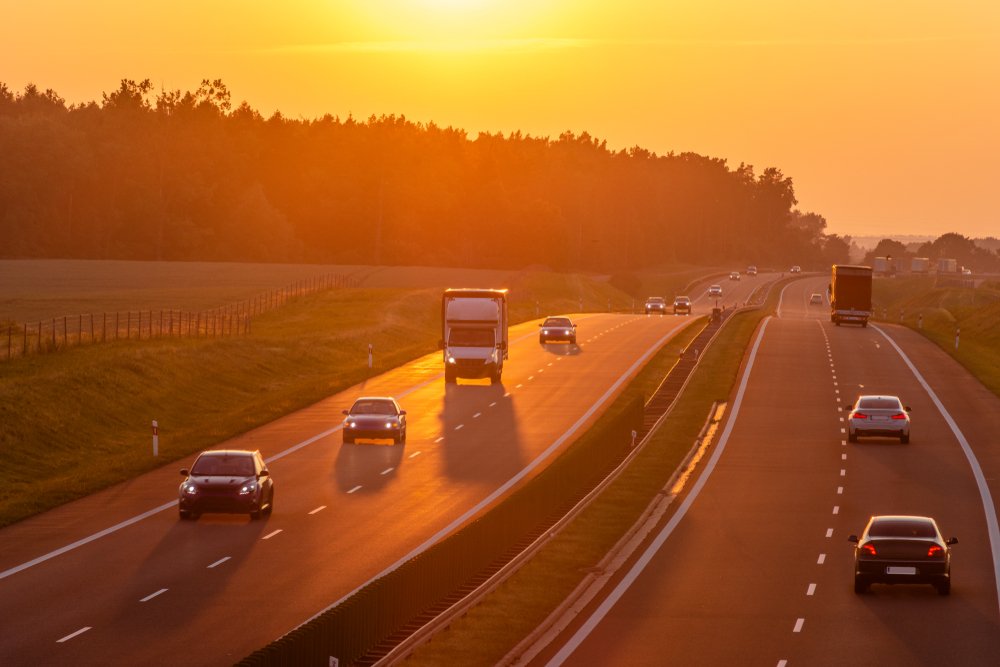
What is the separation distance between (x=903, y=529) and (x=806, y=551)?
5430 millimetres

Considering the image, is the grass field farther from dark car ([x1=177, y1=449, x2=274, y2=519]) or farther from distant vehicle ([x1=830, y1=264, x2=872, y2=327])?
distant vehicle ([x1=830, y1=264, x2=872, y2=327])

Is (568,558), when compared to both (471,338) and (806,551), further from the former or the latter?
(471,338)

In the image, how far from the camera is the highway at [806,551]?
2528 cm

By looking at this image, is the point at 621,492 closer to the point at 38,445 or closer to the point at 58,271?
the point at 38,445

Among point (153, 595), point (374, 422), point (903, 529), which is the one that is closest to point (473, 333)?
point (374, 422)

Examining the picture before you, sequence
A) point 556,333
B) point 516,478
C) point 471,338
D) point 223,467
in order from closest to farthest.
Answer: point 223,467 < point 516,478 < point 471,338 < point 556,333

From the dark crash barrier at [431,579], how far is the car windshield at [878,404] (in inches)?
506

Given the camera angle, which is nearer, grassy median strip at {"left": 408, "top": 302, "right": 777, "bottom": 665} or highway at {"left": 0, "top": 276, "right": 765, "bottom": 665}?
grassy median strip at {"left": 408, "top": 302, "right": 777, "bottom": 665}

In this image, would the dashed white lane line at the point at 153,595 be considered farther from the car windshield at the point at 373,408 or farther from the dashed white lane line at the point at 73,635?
the car windshield at the point at 373,408

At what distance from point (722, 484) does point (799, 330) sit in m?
58.3

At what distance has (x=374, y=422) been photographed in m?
50.7

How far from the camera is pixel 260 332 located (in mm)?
99562

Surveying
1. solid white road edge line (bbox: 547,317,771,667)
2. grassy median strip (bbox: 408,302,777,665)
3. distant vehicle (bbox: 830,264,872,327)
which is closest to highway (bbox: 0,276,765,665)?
grassy median strip (bbox: 408,302,777,665)

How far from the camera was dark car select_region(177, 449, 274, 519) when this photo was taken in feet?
118
